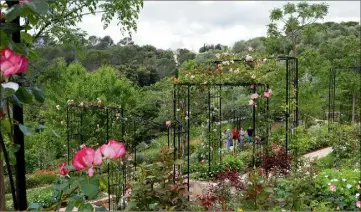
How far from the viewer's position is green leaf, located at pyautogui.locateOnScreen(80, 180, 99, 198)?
90 centimetres

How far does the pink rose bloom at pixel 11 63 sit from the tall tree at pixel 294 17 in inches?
460

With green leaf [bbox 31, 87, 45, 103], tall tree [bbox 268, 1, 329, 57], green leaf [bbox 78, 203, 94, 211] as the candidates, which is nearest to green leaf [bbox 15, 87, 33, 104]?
green leaf [bbox 31, 87, 45, 103]

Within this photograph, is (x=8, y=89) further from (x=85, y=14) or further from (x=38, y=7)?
(x=85, y=14)

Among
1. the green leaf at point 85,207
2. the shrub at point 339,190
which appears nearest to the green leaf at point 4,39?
the green leaf at point 85,207

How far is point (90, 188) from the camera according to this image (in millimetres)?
905

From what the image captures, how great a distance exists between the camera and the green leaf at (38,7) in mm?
847

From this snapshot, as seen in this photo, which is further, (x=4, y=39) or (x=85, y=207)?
(x=85, y=207)

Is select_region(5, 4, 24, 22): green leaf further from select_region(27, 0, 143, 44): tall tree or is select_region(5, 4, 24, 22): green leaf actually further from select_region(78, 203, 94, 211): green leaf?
select_region(27, 0, 143, 44): tall tree

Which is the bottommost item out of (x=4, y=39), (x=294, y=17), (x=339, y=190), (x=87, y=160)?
(x=339, y=190)

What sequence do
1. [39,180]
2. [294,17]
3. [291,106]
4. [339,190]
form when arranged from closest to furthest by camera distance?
[339,190]
[291,106]
[39,180]
[294,17]

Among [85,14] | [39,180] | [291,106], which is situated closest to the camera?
[85,14]

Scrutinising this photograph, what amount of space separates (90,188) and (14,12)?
0.38m

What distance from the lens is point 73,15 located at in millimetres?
5609

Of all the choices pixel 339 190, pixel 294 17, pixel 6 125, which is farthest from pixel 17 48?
pixel 294 17
